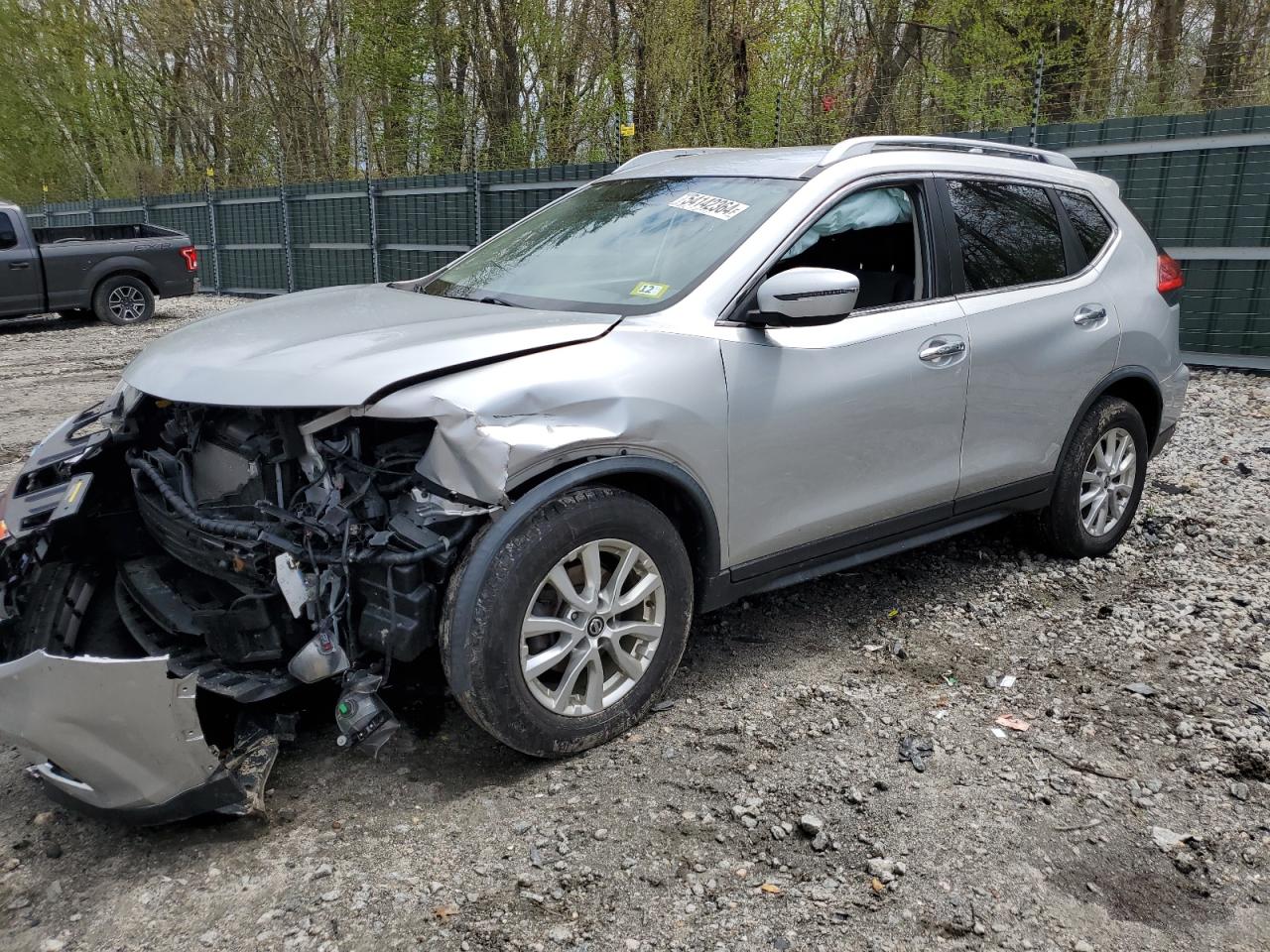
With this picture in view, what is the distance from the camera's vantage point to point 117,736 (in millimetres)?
2553

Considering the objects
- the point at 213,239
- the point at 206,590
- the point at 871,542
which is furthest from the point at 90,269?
the point at 871,542

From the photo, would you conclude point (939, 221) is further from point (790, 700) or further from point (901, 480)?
point (790, 700)

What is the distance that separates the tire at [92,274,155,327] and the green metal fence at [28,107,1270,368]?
3087mm

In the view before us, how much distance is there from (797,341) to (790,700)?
1.24 meters

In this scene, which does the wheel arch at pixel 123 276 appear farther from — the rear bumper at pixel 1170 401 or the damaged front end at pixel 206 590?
the rear bumper at pixel 1170 401

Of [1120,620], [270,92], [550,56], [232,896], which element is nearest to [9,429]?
[232,896]

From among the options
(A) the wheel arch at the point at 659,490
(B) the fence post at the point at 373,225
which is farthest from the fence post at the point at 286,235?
(A) the wheel arch at the point at 659,490

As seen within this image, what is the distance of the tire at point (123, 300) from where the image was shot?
1504cm

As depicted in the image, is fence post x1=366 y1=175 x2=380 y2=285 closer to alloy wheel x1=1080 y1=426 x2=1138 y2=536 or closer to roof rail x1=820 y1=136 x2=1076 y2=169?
roof rail x1=820 y1=136 x2=1076 y2=169

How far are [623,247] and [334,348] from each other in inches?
48.9

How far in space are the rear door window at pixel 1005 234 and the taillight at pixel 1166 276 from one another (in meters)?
0.70

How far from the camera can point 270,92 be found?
26.2 m

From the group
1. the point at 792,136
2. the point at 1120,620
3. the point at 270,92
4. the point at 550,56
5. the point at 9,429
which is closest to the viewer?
the point at 1120,620

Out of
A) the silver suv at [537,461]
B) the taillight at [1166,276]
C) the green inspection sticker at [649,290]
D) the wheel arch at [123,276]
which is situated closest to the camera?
the silver suv at [537,461]
